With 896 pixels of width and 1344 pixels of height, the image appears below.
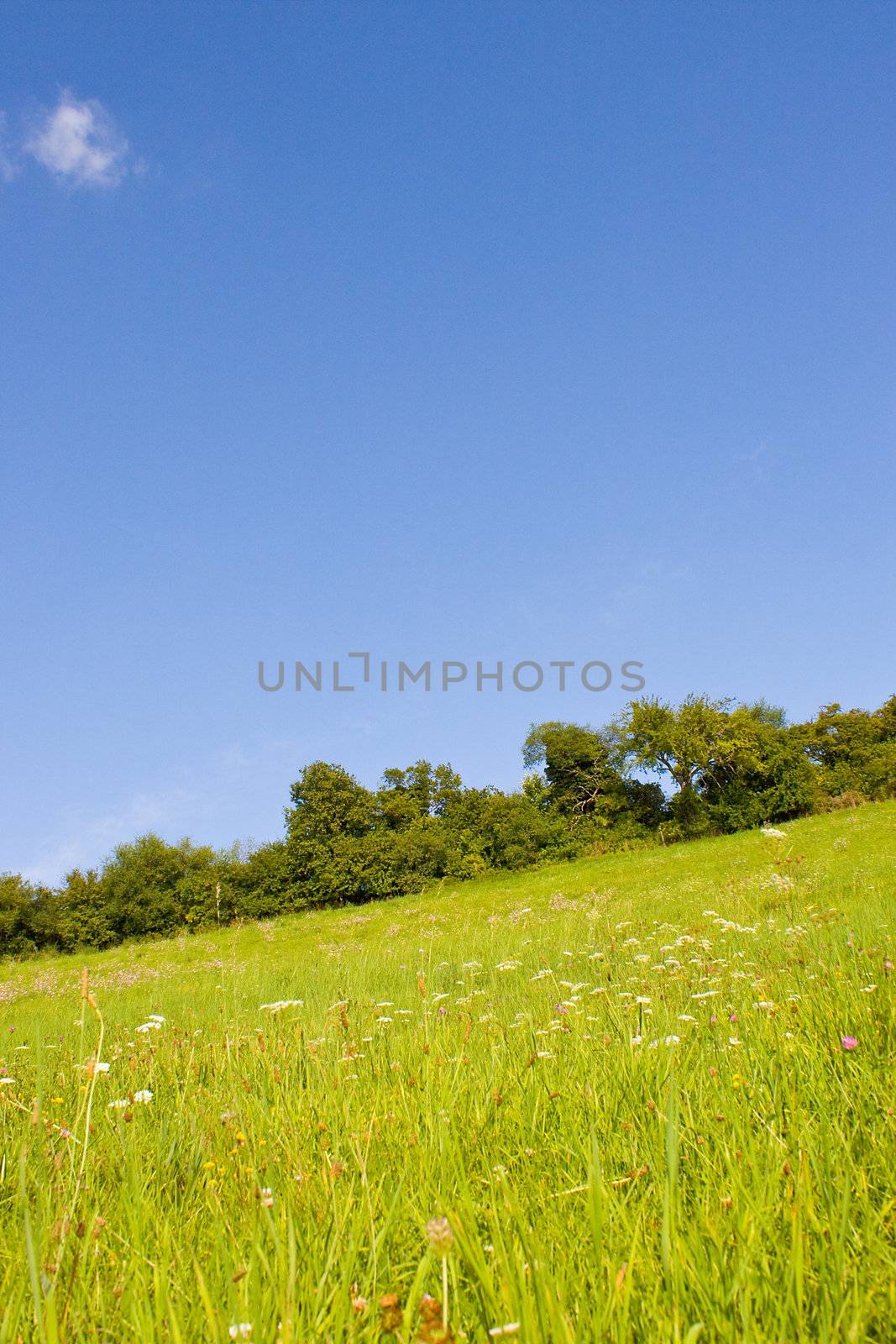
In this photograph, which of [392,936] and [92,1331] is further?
[392,936]

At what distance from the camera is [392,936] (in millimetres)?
21656

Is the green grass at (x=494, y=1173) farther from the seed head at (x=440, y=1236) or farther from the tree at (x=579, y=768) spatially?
the tree at (x=579, y=768)

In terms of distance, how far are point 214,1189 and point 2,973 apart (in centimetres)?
3144

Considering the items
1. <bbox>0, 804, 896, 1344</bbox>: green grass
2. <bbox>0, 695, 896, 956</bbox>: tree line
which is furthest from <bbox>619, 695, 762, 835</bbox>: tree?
<bbox>0, 804, 896, 1344</bbox>: green grass

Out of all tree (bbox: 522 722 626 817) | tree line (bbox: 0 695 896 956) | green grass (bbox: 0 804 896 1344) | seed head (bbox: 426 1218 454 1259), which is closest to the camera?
seed head (bbox: 426 1218 454 1259)

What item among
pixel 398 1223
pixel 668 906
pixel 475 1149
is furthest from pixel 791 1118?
pixel 668 906

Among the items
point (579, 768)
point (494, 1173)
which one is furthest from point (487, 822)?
point (494, 1173)

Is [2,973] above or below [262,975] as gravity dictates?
below

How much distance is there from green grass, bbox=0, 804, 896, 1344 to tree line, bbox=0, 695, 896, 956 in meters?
32.7

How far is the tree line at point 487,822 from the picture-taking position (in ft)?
122

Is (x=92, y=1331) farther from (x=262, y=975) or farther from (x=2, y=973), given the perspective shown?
(x=2, y=973)

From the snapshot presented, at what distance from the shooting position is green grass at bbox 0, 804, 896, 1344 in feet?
4.08

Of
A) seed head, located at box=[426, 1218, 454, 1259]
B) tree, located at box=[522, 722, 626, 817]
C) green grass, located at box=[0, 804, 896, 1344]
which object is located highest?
tree, located at box=[522, 722, 626, 817]

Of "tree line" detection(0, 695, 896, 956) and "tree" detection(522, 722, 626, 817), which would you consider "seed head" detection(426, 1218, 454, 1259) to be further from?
"tree" detection(522, 722, 626, 817)
